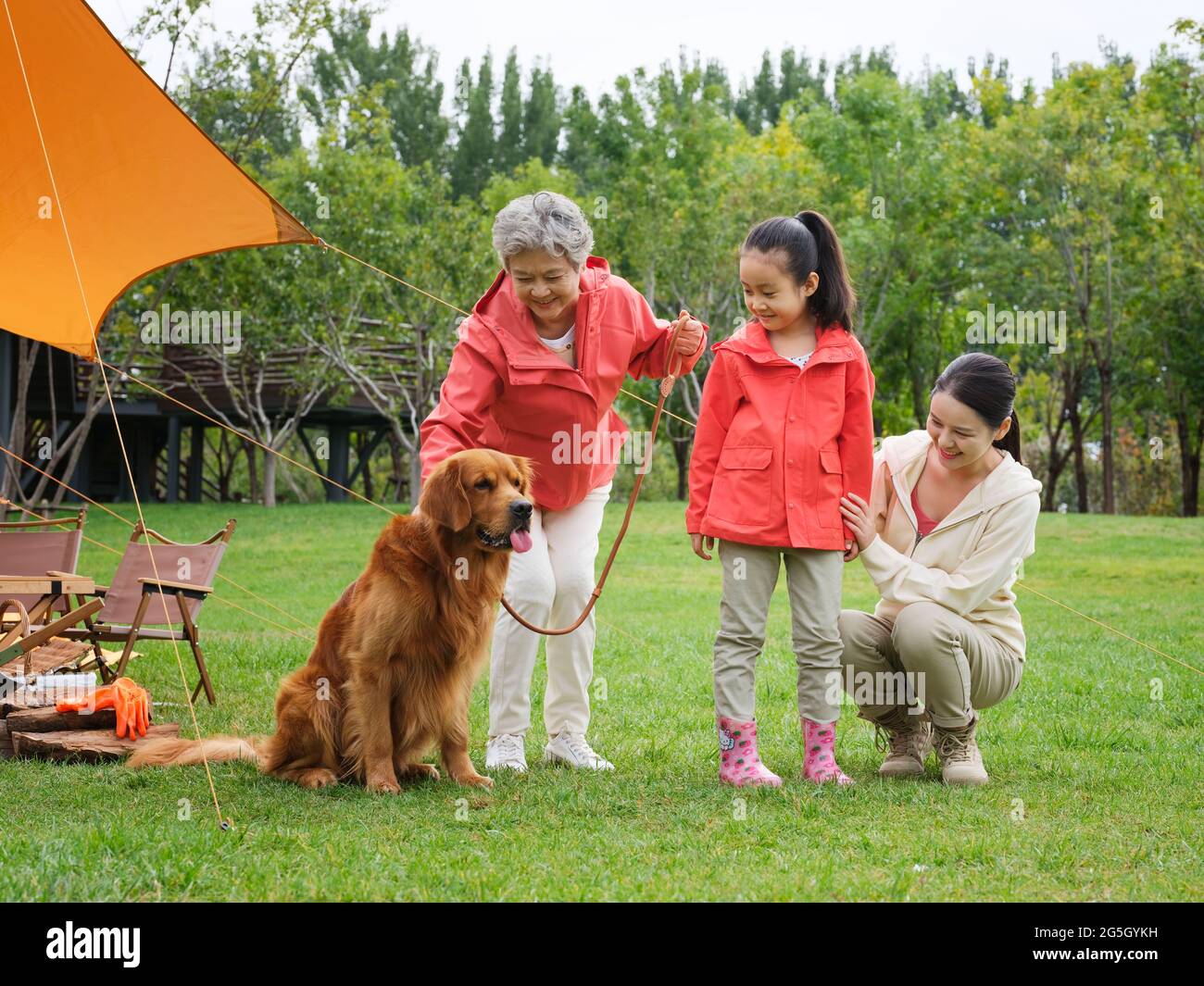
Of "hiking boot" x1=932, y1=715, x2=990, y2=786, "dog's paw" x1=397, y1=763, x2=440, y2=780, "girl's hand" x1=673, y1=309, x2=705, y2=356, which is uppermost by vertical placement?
"girl's hand" x1=673, y1=309, x2=705, y2=356

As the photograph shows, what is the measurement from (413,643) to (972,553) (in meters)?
1.99

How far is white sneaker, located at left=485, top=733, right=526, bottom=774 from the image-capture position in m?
4.59

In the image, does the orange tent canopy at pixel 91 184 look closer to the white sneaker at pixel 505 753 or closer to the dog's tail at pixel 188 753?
the dog's tail at pixel 188 753

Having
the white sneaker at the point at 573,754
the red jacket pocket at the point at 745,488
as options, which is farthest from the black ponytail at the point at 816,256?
the white sneaker at the point at 573,754

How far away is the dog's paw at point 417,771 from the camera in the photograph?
4398 mm

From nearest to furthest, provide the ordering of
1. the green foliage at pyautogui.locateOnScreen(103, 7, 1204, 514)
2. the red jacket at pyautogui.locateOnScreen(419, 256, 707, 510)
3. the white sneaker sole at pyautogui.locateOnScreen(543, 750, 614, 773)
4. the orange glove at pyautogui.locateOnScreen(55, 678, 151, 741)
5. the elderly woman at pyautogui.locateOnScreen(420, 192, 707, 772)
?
the elderly woman at pyautogui.locateOnScreen(420, 192, 707, 772) < the red jacket at pyautogui.locateOnScreen(419, 256, 707, 510) < the white sneaker sole at pyautogui.locateOnScreen(543, 750, 614, 773) < the orange glove at pyautogui.locateOnScreen(55, 678, 151, 741) < the green foliage at pyautogui.locateOnScreen(103, 7, 1204, 514)

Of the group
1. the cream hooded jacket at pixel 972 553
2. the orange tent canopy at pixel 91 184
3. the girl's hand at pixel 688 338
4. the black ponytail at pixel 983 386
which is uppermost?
the orange tent canopy at pixel 91 184

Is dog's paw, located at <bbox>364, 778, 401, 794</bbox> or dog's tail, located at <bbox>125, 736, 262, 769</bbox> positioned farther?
dog's tail, located at <bbox>125, 736, 262, 769</bbox>

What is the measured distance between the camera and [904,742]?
15.0 feet

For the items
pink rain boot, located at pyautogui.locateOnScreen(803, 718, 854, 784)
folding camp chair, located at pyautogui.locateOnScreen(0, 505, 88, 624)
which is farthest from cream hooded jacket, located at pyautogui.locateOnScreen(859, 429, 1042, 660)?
folding camp chair, located at pyautogui.locateOnScreen(0, 505, 88, 624)

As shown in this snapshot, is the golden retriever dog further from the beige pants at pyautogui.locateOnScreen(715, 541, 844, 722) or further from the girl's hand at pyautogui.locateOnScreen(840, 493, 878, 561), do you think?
the girl's hand at pyautogui.locateOnScreen(840, 493, 878, 561)
